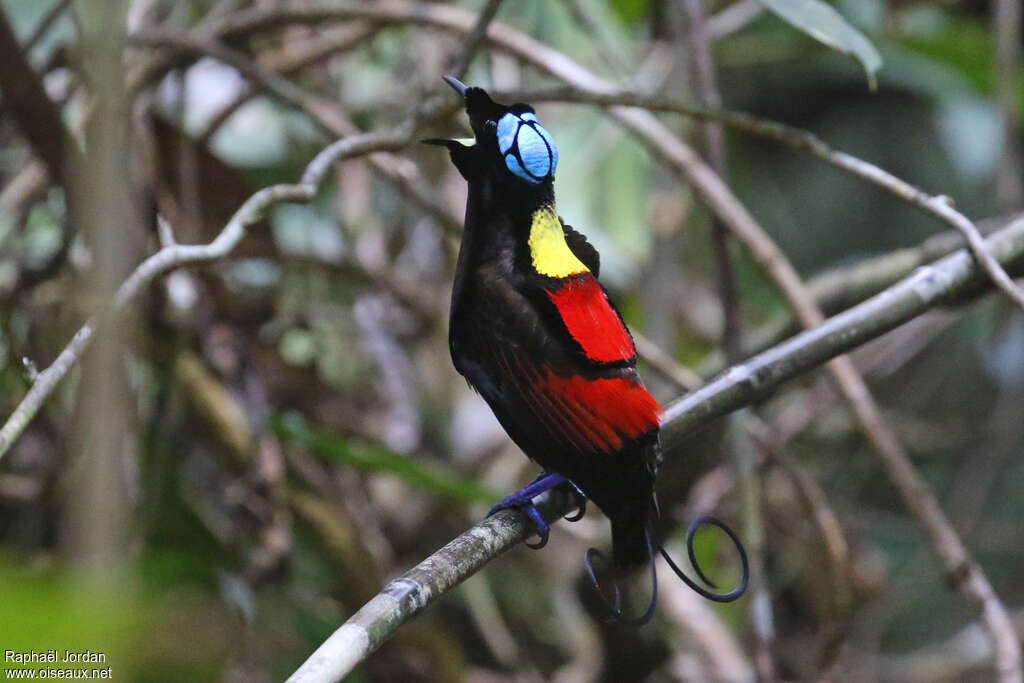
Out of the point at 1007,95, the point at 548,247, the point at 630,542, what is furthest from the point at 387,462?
the point at 1007,95

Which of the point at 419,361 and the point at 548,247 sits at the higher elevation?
the point at 419,361

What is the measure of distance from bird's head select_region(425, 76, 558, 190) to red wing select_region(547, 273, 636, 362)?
0.10 metres

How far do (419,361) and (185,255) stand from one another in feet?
6.03

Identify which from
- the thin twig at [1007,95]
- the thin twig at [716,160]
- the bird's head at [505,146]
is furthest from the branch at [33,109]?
the thin twig at [1007,95]

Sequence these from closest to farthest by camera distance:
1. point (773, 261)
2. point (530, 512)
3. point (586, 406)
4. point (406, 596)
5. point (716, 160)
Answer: point (406, 596) < point (586, 406) < point (530, 512) < point (773, 261) < point (716, 160)

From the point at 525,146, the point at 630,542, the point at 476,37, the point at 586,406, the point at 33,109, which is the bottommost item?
the point at 630,542

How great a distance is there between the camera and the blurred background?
6.49ft

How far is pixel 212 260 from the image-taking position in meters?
1.25

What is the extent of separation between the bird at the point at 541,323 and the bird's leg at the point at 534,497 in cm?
9

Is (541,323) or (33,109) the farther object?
(33,109)

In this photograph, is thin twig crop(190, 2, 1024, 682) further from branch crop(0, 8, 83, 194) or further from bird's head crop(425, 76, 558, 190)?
bird's head crop(425, 76, 558, 190)

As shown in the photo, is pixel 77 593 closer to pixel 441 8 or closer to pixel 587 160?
pixel 441 8

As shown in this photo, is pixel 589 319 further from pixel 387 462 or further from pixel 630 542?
pixel 387 462

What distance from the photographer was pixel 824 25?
4.42ft
